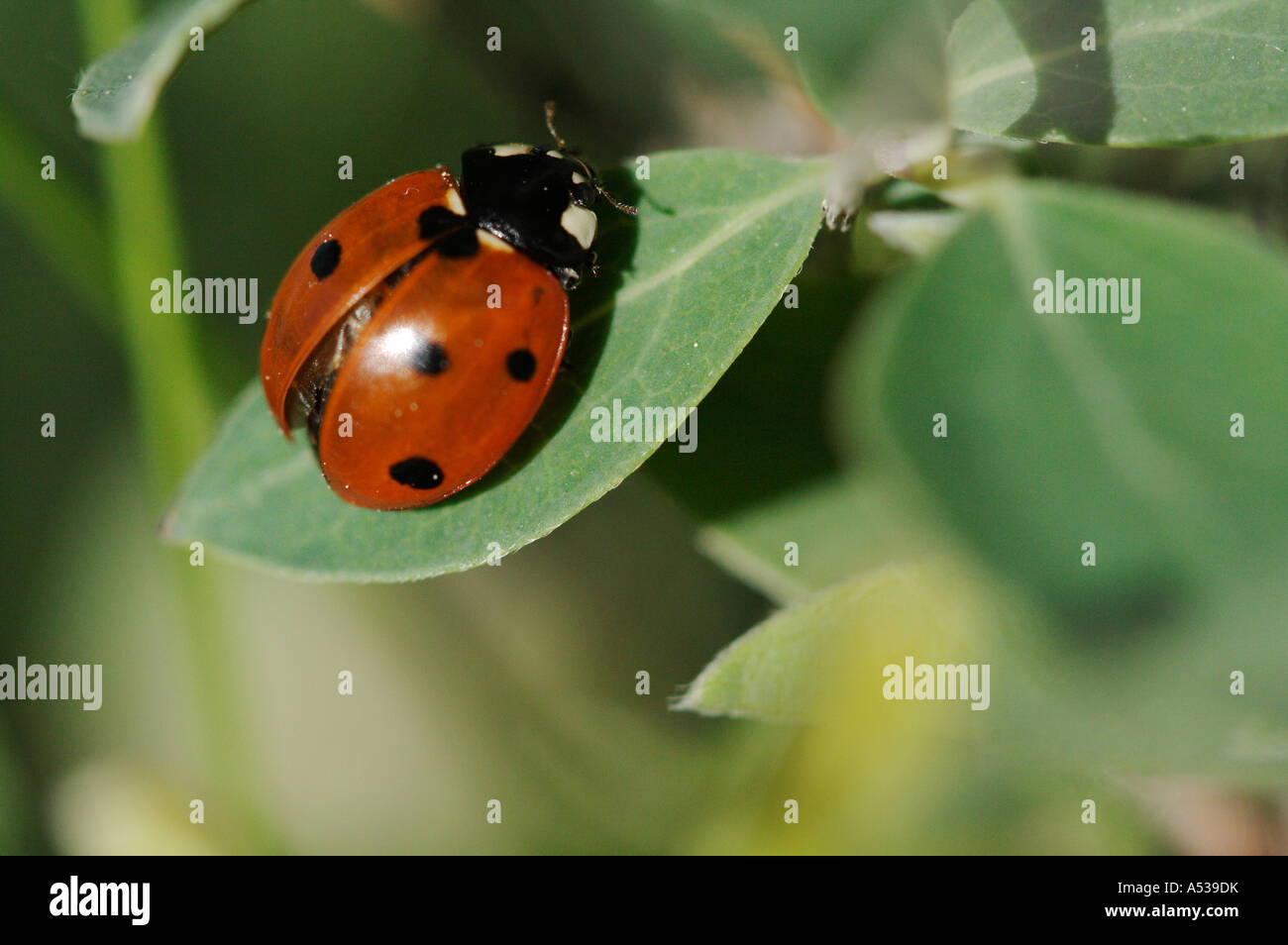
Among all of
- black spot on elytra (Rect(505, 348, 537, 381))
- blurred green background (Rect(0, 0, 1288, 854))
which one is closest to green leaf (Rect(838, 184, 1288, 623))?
blurred green background (Rect(0, 0, 1288, 854))

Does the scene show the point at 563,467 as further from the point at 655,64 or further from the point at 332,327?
the point at 655,64

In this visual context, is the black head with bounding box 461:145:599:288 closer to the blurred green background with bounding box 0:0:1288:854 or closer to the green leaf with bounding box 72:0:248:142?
the blurred green background with bounding box 0:0:1288:854

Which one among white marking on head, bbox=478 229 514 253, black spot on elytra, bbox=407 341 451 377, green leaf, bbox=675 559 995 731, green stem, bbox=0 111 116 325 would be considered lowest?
green leaf, bbox=675 559 995 731

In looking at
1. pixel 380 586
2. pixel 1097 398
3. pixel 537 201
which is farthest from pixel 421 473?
pixel 380 586

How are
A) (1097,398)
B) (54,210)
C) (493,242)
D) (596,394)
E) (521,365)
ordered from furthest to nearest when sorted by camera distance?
1. (54,210)
2. (493,242)
3. (521,365)
4. (596,394)
5. (1097,398)

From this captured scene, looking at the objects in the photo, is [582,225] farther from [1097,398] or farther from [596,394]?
[1097,398]

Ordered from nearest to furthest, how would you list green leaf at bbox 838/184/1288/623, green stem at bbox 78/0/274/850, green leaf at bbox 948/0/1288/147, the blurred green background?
green leaf at bbox 838/184/1288/623, green leaf at bbox 948/0/1288/147, the blurred green background, green stem at bbox 78/0/274/850

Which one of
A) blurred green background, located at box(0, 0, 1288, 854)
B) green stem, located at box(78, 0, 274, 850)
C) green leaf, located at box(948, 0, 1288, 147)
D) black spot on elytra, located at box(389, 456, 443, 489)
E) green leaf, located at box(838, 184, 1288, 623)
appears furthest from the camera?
green stem, located at box(78, 0, 274, 850)

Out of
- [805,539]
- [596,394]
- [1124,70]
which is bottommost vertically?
[805,539]
